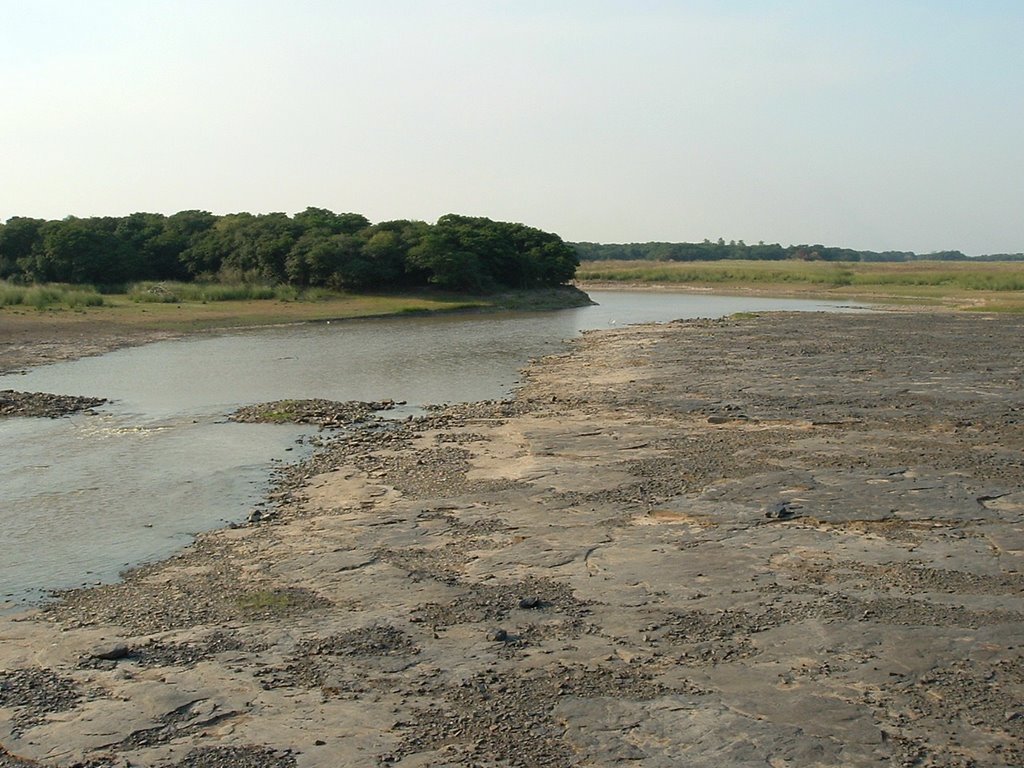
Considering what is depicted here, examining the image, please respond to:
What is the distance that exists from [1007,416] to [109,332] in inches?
1056

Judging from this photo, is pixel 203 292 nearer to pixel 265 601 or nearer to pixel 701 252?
pixel 265 601

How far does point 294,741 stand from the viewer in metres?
5.45

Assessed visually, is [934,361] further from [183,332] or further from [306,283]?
[306,283]

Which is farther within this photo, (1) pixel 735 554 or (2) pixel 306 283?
(2) pixel 306 283

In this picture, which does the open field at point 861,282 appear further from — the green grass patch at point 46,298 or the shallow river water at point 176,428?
the green grass patch at point 46,298

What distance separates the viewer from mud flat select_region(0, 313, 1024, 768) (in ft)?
17.9

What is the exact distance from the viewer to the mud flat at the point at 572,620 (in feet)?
17.9

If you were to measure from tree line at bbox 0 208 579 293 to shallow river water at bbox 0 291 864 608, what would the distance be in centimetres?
1152

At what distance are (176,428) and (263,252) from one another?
1388 inches

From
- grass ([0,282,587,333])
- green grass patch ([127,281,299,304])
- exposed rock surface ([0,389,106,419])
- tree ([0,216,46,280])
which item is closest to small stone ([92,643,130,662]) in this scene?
exposed rock surface ([0,389,106,419])

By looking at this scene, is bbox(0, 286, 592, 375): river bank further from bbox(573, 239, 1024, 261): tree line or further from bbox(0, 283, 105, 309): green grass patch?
bbox(573, 239, 1024, 261): tree line

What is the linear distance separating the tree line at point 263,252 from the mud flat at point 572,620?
1466 inches

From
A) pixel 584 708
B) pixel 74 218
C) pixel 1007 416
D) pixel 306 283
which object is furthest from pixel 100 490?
pixel 74 218

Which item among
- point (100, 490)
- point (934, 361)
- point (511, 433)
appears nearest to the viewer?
point (100, 490)
